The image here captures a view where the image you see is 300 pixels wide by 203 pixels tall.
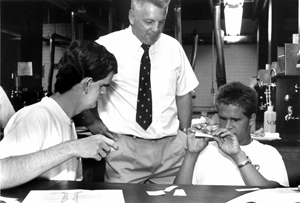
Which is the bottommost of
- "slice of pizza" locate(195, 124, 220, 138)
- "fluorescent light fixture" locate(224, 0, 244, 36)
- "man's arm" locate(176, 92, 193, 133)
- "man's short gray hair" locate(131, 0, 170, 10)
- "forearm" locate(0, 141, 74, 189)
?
"forearm" locate(0, 141, 74, 189)

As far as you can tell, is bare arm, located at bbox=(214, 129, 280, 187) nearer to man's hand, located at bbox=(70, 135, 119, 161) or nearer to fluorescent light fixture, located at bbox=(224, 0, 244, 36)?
man's hand, located at bbox=(70, 135, 119, 161)

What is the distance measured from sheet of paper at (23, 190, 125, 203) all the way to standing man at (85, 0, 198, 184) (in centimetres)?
84

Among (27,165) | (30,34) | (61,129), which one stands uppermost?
(30,34)

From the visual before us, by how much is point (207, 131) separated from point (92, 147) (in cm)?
66

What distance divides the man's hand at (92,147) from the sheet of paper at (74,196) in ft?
0.52

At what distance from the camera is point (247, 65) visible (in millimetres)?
12195

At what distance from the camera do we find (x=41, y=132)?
1.69 meters

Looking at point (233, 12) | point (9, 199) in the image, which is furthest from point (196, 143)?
point (233, 12)

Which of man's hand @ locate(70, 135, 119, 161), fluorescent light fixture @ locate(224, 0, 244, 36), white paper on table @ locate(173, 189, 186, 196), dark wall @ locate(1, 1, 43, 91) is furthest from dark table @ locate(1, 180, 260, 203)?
dark wall @ locate(1, 1, 43, 91)

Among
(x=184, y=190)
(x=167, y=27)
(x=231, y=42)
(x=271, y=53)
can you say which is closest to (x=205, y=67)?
(x=231, y=42)

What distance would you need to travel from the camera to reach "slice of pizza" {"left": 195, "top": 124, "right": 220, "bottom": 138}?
1933 millimetres

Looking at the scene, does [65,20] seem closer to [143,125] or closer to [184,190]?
[143,125]

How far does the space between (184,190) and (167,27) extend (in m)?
7.88

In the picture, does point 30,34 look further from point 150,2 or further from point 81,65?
point 81,65
